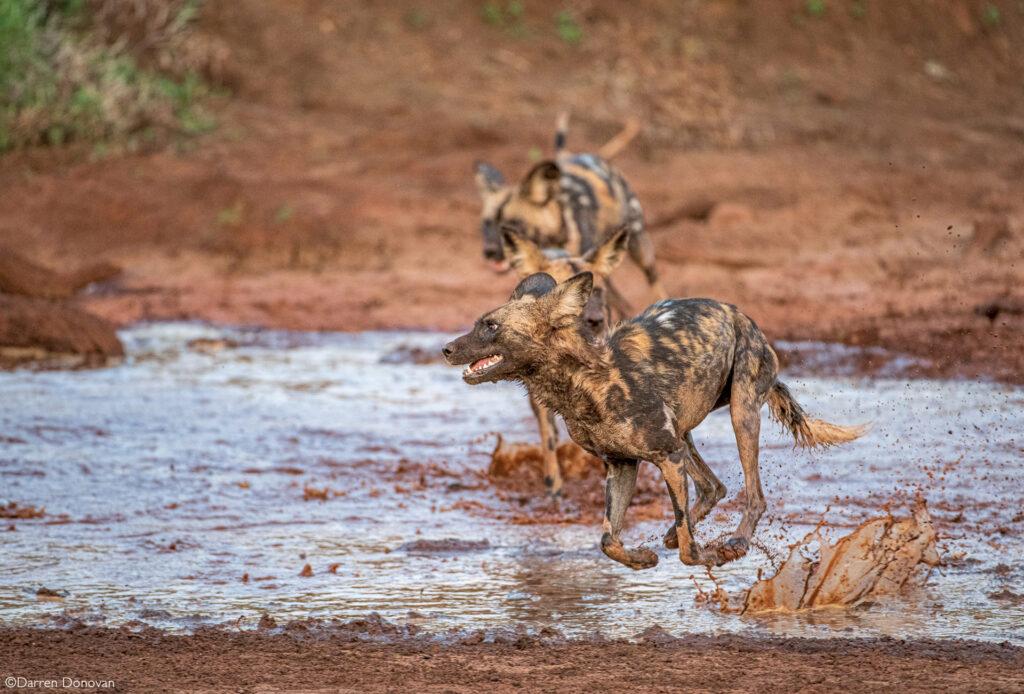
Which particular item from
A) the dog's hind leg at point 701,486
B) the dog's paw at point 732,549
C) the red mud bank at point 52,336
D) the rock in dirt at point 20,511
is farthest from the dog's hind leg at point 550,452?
the red mud bank at point 52,336

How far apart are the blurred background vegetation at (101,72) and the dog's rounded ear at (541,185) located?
410 inches

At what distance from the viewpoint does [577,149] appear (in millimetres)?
17500

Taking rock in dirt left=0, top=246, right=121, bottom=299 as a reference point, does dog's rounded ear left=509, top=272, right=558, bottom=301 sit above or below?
above

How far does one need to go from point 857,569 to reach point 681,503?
0.71 metres

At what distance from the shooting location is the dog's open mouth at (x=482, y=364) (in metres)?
4.63

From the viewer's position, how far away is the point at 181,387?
962 cm

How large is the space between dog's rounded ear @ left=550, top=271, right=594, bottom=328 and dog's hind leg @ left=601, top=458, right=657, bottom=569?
2.01 feet

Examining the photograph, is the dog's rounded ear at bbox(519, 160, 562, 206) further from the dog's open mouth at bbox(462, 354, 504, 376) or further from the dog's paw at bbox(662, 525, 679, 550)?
the dog's open mouth at bbox(462, 354, 504, 376)

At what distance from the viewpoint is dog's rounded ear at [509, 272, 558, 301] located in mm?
4762

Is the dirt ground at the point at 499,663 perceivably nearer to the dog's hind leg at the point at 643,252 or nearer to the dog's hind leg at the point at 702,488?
the dog's hind leg at the point at 702,488

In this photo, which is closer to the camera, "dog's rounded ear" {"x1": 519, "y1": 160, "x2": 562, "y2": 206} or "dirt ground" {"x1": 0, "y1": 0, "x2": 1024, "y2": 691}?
"dog's rounded ear" {"x1": 519, "y1": 160, "x2": 562, "y2": 206}

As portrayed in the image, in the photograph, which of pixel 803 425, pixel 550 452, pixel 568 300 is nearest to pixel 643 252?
pixel 550 452

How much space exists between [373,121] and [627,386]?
14354 millimetres

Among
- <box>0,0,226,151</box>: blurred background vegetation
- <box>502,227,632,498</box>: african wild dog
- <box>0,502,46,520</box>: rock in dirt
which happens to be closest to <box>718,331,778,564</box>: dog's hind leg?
<box>502,227,632,498</box>: african wild dog
